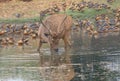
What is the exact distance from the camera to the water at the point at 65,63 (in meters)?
15.7

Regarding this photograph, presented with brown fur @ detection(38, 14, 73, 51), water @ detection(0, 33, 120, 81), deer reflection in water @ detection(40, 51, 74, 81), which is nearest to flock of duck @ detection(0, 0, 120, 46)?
water @ detection(0, 33, 120, 81)

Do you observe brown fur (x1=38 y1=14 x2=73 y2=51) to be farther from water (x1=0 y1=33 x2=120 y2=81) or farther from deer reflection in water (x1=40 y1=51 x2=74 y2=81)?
deer reflection in water (x1=40 y1=51 x2=74 y2=81)

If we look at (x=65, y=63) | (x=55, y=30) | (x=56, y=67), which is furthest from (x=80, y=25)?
(x=56, y=67)

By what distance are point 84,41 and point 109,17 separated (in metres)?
6.15

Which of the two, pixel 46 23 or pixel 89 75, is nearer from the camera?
pixel 89 75

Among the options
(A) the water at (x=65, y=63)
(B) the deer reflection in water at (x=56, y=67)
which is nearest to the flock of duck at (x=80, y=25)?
(A) the water at (x=65, y=63)

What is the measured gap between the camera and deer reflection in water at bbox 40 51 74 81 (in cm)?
1557

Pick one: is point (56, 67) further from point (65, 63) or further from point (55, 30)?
point (55, 30)

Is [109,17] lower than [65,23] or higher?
lower

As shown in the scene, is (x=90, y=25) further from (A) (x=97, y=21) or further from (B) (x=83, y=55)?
(B) (x=83, y=55)

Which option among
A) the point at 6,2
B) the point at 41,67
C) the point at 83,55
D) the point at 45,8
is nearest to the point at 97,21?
the point at 45,8

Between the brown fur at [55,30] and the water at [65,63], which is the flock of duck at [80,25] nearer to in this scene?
the water at [65,63]

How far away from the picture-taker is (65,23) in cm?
2205

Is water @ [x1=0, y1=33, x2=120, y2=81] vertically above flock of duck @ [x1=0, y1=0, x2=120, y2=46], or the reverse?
water @ [x1=0, y1=33, x2=120, y2=81]
